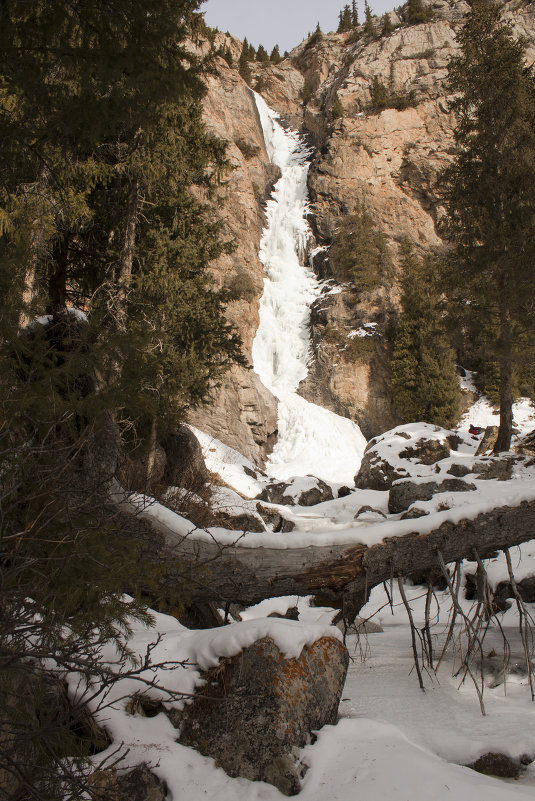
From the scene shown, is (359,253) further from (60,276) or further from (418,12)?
(418,12)

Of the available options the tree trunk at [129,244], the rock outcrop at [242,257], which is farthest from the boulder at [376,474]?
the tree trunk at [129,244]

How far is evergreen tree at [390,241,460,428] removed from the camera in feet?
85.3

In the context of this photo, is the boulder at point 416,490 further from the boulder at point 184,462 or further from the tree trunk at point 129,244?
the tree trunk at point 129,244

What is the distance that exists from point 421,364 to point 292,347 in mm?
7707

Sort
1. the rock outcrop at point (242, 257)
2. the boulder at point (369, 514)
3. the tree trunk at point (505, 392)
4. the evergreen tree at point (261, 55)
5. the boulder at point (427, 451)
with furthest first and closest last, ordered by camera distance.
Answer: the evergreen tree at point (261, 55)
the rock outcrop at point (242, 257)
the boulder at point (427, 451)
the tree trunk at point (505, 392)
the boulder at point (369, 514)


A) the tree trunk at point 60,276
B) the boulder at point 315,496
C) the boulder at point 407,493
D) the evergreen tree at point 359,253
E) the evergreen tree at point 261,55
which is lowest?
the boulder at point 315,496

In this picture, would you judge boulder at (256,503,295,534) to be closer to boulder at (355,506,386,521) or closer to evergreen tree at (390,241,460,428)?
boulder at (355,506,386,521)

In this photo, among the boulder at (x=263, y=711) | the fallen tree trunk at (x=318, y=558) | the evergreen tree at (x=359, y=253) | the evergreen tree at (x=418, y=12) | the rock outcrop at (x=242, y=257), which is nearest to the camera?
the boulder at (x=263, y=711)

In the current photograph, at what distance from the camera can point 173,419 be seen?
30.2 feet

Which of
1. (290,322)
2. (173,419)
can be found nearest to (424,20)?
(290,322)

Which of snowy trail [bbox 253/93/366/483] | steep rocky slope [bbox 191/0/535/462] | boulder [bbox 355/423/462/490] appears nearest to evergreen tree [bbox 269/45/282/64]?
steep rocky slope [bbox 191/0/535/462]

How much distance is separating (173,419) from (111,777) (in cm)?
703

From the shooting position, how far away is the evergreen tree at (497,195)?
13086 millimetres

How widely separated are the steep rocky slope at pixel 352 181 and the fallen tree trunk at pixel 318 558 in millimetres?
18592
